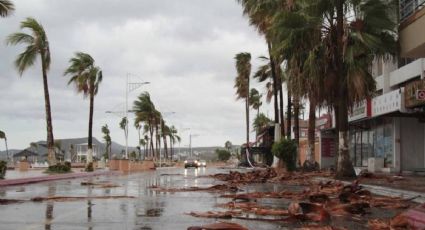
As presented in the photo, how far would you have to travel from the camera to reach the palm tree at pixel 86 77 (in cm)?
5322

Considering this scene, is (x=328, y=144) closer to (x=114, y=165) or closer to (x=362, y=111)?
(x=362, y=111)

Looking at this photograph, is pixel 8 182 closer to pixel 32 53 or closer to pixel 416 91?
pixel 32 53

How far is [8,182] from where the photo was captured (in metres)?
27.6

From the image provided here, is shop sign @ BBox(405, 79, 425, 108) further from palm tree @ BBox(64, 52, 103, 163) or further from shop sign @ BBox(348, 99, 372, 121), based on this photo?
palm tree @ BBox(64, 52, 103, 163)

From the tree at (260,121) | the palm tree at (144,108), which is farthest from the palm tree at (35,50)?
the tree at (260,121)

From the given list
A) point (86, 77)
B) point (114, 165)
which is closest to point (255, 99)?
point (114, 165)

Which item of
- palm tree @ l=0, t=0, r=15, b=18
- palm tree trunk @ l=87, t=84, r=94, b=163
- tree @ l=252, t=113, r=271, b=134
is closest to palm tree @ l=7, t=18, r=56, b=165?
palm tree trunk @ l=87, t=84, r=94, b=163

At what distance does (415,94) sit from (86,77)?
3359cm

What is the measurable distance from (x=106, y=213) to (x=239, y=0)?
34917 millimetres

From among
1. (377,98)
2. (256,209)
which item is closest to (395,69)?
(377,98)

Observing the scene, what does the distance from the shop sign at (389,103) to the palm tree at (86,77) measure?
27.2m

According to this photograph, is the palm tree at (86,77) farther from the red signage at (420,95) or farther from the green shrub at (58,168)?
the red signage at (420,95)

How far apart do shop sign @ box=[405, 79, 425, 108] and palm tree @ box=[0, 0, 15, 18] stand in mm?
19814

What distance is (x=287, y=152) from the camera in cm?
3812
